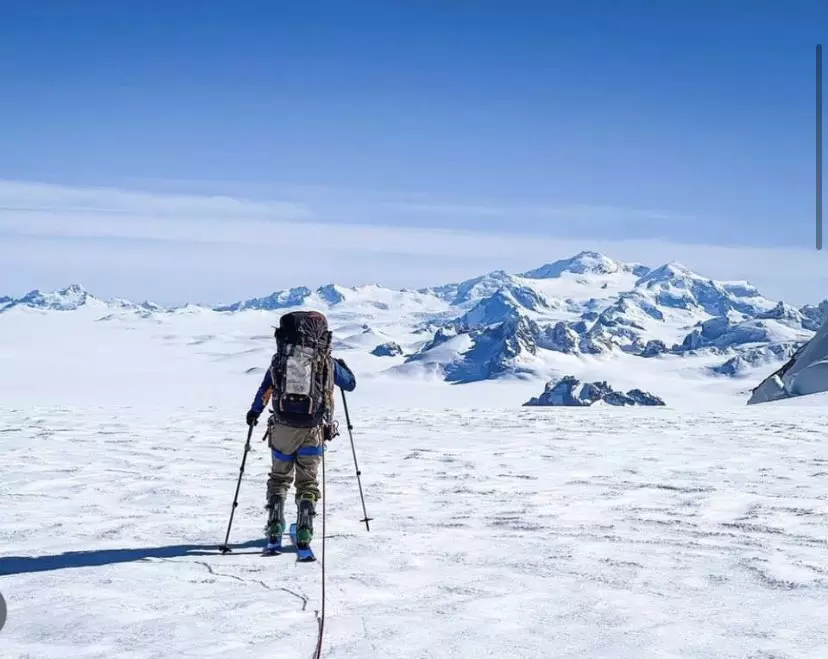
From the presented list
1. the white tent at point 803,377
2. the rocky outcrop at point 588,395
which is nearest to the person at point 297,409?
the white tent at point 803,377

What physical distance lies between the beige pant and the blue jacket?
318 mm

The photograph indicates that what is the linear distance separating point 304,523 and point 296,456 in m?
0.77

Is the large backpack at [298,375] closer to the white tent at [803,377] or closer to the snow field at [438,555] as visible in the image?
the snow field at [438,555]

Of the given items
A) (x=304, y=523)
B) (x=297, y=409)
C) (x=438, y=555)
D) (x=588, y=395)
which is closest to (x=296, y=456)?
(x=297, y=409)

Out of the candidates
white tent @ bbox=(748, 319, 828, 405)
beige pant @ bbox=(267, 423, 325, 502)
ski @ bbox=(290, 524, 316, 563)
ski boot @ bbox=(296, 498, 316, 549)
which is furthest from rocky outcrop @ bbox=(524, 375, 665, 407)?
ski @ bbox=(290, 524, 316, 563)

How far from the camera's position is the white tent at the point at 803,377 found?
36031 mm

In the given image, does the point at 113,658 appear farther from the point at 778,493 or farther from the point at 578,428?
the point at 578,428

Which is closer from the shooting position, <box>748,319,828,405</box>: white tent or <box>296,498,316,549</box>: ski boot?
<box>296,498,316,549</box>: ski boot

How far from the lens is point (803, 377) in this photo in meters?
37.0

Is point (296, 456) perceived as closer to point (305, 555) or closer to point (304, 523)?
point (304, 523)

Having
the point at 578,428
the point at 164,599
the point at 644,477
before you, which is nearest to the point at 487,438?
the point at 578,428

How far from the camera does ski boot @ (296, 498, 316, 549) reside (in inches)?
316

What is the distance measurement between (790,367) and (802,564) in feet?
132

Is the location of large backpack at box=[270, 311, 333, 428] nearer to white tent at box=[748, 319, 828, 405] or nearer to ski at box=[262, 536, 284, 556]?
ski at box=[262, 536, 284, 556]
